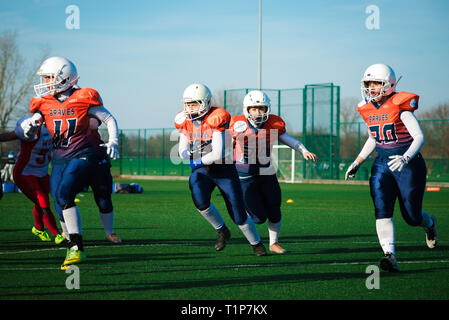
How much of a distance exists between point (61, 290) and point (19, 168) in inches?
147

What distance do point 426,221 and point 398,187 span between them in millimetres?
937

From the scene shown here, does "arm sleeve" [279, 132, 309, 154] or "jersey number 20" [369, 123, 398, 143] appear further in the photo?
"arm sleeve" [279, 132, 309, 154]

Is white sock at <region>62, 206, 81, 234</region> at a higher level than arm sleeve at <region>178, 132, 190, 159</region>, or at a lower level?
lower

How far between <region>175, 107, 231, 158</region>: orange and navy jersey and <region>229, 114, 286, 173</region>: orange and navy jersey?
280 mm

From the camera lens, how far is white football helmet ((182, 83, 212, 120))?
660 centimetres

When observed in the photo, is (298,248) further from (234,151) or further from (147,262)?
(147,262)

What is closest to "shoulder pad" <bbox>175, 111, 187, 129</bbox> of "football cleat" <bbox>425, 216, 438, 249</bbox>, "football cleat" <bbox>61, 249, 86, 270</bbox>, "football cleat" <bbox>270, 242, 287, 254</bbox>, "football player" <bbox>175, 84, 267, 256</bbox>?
"football player" <bbox>175, 84, 267, 256</bbox>

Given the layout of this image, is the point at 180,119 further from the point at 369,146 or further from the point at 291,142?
the point at 369,146

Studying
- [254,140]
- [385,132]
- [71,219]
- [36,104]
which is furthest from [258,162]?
[36,104]

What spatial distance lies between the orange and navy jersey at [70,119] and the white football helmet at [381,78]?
2.76 meters

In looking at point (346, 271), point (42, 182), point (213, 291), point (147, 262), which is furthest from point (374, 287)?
point (42, 182)

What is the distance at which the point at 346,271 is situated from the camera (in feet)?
18.4

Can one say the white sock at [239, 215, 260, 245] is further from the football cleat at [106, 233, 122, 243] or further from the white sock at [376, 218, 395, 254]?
the football cleat at [106, 233, 122, 243]

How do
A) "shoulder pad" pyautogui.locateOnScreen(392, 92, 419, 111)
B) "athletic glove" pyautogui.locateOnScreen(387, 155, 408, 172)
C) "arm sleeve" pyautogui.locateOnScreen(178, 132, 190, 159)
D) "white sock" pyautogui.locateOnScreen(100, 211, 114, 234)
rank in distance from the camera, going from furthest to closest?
"white sock" pyautogui.locateOnScreen(100, 211, 114, 234) → "arm sleeve" pyautogui.locateOnScreen(178, 132, 190, 159) → "shoulder pad" pyautogui.locateOnScreen(392, 92, 419, 111) → "athletic glove" pyautogui.locateOnScreen(387, 155, 408, 172)
